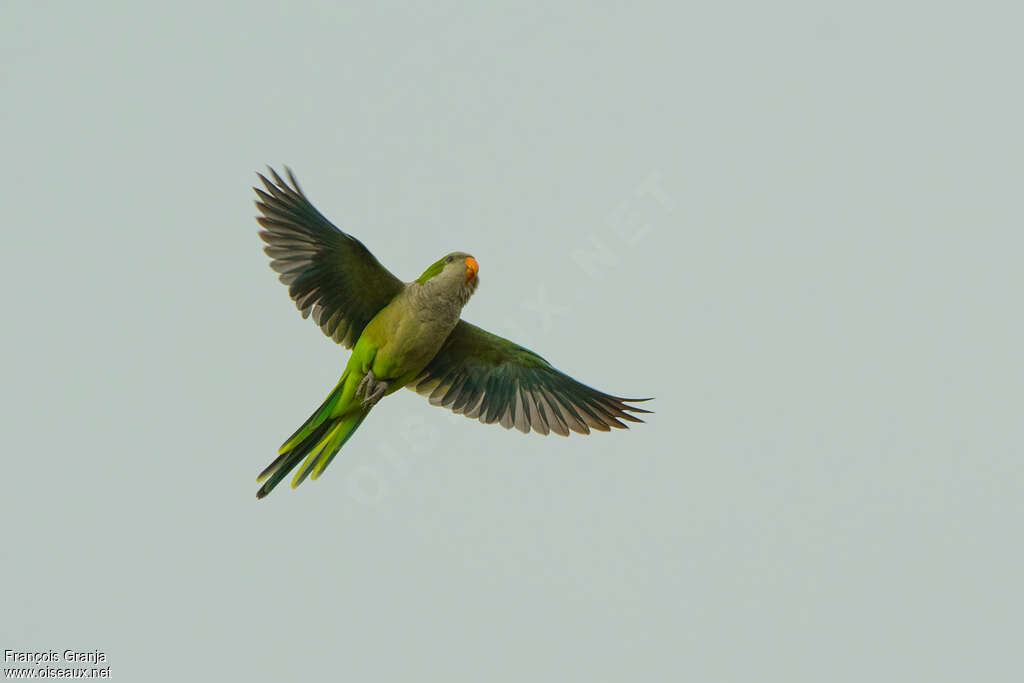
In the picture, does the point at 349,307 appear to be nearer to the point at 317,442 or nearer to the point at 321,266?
the point at 321,266

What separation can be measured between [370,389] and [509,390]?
200 centimetres

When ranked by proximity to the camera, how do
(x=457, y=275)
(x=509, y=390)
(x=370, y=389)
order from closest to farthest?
(x=457, y=275)
(x=370, y=389)
(x=509, y=390)

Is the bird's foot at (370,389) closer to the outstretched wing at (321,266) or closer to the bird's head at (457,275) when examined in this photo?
the outstretched wing at (321,266)

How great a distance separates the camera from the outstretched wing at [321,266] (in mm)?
10359

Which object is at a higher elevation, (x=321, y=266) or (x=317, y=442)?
(x=321, y=266)

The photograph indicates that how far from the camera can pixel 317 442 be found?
10578mm

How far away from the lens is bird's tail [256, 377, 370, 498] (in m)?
10.4

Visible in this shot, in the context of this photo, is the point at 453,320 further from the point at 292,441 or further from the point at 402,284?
the point at 292,441

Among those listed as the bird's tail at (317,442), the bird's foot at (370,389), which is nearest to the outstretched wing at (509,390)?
the bird's foot at (370,389)

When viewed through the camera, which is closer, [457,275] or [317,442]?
[457,275]

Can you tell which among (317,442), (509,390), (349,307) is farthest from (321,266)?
(509,390)

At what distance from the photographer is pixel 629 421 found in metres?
12.0

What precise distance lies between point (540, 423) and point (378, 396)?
2247 millimetres

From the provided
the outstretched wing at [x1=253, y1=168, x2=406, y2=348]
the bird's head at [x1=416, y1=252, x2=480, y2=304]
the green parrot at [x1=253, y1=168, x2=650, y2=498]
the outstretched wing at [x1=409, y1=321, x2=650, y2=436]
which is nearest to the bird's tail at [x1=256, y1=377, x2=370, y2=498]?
the green parrot at [x1=253, y1=168, x2=650, y2=498]
